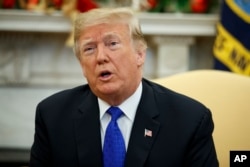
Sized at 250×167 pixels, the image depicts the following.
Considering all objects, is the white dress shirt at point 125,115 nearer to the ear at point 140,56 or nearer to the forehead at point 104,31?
the ear at point 140,56

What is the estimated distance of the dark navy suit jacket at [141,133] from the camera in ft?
5.16

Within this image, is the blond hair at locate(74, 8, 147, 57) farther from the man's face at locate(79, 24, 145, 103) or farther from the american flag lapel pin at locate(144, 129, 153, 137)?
the american flag lapel pin at locate(144, 129, 153, 137)

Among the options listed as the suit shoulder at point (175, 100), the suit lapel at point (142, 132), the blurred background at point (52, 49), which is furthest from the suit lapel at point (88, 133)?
the blurred background at point (52, 49)

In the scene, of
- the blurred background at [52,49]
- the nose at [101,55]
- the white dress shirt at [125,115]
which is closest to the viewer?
the nose at [101,55]

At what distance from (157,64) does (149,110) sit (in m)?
2.72

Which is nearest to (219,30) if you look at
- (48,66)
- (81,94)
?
(48,66)

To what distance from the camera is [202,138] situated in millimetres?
1602

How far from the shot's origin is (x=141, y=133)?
1.60 metres

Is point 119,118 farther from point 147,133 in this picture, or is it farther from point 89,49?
point 89,49

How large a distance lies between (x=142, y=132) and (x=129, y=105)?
0.10 meters

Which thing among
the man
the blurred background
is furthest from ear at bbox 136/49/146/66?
the blurred background

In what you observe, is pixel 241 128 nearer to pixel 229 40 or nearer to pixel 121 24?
pixel 121 24

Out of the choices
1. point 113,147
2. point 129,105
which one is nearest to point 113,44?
point 129,105

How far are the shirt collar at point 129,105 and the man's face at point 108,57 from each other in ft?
0.21
